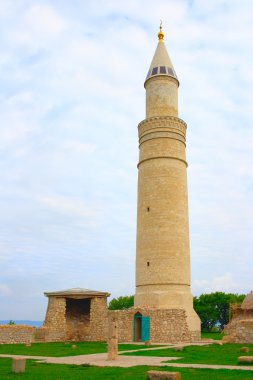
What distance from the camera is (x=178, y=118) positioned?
107 feet

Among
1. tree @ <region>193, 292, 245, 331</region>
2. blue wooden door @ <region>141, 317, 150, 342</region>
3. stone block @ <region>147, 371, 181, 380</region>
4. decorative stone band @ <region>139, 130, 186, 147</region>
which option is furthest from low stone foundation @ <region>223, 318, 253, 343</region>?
tree @ <region>193, 292, 245, 331</region>

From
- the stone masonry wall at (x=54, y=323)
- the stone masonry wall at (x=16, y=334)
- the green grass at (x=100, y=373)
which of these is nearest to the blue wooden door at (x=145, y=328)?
the stone masonry wall at (x=54, y=323)

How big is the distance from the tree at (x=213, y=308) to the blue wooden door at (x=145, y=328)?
26603 millimetres

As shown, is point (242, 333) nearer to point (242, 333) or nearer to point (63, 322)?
point (242, 333)

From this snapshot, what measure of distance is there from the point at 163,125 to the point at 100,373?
73.2 ft

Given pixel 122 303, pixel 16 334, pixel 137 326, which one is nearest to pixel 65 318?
pixel 16 334

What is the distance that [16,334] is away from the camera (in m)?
27.3

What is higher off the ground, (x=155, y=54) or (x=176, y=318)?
(x=155, y=54)

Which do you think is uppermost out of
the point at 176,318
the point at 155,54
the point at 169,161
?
the point at 155,54

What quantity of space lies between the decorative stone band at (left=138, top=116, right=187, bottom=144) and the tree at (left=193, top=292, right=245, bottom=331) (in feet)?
91.9

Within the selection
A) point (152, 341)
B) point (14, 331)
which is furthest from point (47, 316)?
point (152, 341)

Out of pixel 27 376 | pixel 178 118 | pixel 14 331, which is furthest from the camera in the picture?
pixel 178 118

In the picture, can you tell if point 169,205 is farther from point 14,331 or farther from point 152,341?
point 14,331

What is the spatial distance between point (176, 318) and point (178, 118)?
1463 cm
